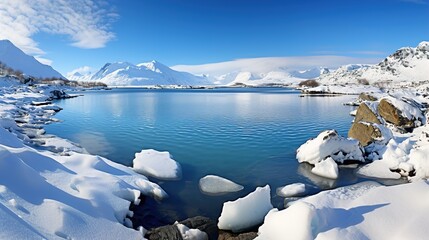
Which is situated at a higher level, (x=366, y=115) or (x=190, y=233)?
(x=366, y=115)

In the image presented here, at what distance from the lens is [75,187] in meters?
11.7

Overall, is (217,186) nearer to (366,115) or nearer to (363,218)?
(363,218)

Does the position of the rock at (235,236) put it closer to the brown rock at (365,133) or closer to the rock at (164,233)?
the rock at (164,233)

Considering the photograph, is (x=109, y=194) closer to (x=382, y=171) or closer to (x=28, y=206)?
(x=28, y=206)

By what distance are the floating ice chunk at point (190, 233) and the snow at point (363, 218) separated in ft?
6.88

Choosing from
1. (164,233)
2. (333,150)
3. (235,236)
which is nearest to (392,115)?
(333,150)

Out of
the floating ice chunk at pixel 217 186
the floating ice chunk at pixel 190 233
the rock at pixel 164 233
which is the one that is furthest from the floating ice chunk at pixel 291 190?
the rock at pixel 164 233

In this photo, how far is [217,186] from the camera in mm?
15164

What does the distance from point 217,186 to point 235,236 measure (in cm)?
472

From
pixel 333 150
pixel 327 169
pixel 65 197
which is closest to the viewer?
pixel 65 197

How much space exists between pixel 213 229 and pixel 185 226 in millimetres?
1169

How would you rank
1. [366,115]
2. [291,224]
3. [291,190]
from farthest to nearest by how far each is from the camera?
[366,115], [291,190], [291,224]

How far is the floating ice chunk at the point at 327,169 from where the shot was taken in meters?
17.1

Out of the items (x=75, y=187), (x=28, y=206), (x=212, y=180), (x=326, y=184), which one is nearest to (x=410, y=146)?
(x=326, y=184)
